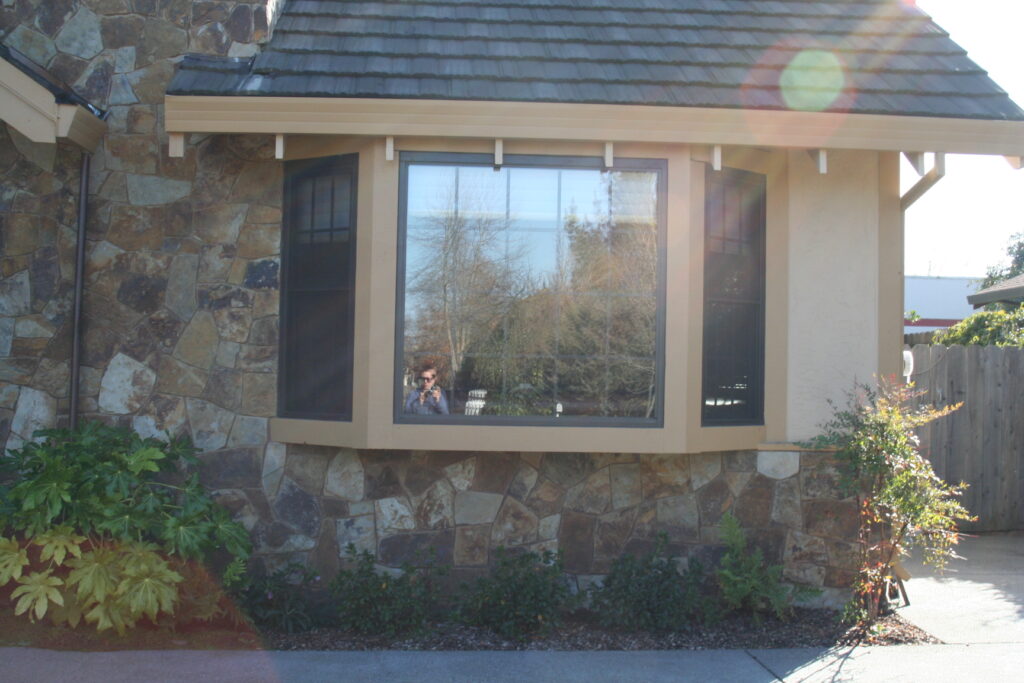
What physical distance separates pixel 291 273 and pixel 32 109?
1.75m

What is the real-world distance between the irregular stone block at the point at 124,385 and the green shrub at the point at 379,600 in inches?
69.3

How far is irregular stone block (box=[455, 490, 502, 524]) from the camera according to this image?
19.2ft

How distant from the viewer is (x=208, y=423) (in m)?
5.94

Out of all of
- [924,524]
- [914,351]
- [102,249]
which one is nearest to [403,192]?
[102,249]

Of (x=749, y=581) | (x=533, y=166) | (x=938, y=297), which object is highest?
(x=938, y=297)

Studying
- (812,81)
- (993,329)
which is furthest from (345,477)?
(993,329)

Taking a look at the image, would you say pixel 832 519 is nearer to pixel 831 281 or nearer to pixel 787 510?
pixel 787 510

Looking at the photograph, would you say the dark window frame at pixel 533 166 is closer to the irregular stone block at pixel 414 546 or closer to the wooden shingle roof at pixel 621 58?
the wooden shingle roof at pixel 621 58

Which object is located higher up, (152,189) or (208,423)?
(152,189)

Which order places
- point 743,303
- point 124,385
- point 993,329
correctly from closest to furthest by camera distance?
point 124,385 < point 743,303 < point 993,329

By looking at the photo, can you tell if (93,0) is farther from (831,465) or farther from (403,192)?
(831,465)

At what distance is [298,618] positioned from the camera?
550cm

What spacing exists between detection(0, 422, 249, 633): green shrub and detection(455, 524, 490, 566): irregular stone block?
132 cm

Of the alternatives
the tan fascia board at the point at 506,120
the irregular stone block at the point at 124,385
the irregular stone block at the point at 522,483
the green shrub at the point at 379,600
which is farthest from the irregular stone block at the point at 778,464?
the irregular stone block at the point at 124,385
